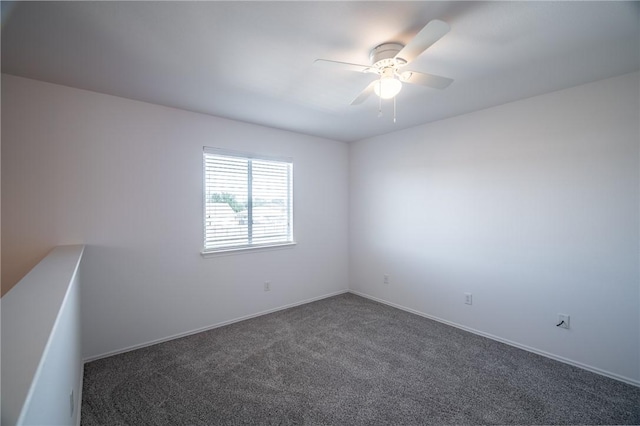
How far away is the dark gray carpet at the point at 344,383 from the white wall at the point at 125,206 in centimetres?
38

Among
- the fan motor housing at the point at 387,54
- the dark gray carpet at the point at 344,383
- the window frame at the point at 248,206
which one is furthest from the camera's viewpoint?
the window frame at the point at 248,206

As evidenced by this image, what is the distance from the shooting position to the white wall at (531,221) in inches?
91.2

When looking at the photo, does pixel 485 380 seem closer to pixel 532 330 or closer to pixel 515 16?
pixel 532 330

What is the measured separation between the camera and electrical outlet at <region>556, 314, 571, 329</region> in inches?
100

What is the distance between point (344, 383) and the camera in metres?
2.24

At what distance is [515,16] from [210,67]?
2.00m

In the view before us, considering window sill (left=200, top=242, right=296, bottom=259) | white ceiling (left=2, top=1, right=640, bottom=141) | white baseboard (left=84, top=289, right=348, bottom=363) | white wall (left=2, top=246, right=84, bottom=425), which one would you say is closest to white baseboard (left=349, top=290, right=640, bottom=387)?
white baseboard (left=84, top=289, right=348, bottom=363)

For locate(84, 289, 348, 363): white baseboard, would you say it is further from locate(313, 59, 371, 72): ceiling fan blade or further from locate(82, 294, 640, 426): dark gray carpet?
locate(313, 59, 371, 72): ceiling fan blade

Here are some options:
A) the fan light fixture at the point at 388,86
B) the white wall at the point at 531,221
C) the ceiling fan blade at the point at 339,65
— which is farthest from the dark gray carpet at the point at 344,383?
the ceiling fan blade at the point at 339,65

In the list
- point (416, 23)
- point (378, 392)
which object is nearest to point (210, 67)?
point (416, 23)

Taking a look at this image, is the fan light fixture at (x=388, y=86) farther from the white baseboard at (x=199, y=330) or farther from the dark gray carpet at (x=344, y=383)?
the white baseboard at (x=199, y=330)

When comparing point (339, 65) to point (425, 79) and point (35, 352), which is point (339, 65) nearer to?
point (425, 79)

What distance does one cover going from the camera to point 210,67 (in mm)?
2123

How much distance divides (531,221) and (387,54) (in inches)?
86.8
